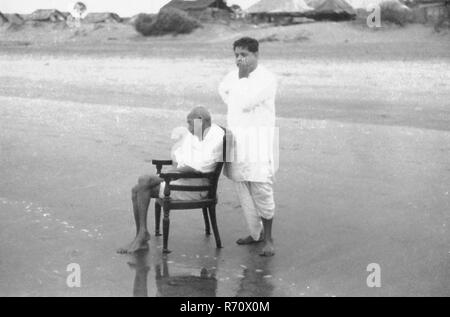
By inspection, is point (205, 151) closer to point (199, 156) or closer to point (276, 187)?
point (199, 156)

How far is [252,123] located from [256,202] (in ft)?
2.29

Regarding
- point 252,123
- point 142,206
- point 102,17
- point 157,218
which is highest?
point 252,123

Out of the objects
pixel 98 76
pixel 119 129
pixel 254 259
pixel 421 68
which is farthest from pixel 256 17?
pixel 254 259

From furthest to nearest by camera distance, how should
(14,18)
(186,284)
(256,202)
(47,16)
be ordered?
(14,18) < (47,16) < (256,202) < (186,284)

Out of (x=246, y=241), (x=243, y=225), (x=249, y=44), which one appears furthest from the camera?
(x=243, y=225)

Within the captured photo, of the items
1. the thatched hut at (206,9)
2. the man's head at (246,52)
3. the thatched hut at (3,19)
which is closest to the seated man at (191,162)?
the man's head at (246,52)

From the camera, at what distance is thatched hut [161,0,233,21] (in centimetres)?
4788

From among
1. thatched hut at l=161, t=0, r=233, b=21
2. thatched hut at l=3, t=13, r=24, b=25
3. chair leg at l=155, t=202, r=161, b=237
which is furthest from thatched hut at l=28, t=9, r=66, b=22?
chair leg at l=155, t=202, r=161, b=237

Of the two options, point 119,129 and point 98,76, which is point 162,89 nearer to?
point 98,76

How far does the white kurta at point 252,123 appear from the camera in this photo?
620 centimetres

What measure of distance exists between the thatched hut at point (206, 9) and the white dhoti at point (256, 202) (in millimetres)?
40720

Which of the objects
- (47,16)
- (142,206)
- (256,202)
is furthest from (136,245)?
(47,16)

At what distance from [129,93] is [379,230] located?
46.3ft

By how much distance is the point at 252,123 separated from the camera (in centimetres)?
629
